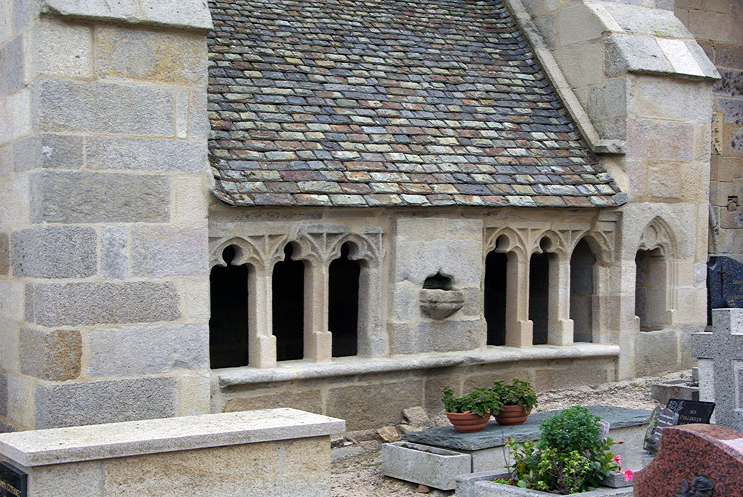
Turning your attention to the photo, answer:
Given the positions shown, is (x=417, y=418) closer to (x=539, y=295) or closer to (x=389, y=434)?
(x=389, y=434)

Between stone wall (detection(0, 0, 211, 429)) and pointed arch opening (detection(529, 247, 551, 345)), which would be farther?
pointed arch opening (detection(529, 247, 551, 345))

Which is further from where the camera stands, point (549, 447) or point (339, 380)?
point (339, 380)

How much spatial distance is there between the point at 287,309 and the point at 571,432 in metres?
5.56

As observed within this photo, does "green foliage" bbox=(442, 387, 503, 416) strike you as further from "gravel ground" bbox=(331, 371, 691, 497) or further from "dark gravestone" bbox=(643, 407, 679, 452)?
"dark gravestone" bbox=(643, 407, 679, 452)

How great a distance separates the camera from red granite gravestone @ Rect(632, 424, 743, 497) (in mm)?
4648

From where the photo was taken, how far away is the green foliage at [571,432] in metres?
6.38

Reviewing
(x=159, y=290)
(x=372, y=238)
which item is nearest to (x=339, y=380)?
(x=372, y=238)

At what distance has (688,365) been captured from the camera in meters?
10.7

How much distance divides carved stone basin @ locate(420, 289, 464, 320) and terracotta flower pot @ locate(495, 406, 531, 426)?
1.20 m

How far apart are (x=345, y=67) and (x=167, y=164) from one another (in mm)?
2588

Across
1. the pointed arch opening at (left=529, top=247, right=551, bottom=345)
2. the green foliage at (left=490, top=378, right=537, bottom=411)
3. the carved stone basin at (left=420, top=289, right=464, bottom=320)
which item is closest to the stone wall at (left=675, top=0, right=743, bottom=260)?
the pointed arch opening at (left=529, top=247, right=551, bottom=345)

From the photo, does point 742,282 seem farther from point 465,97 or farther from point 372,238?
point 372,238

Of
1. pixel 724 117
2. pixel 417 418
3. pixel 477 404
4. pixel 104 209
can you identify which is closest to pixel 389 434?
pixel 417 418

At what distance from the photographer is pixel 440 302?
8.89m
